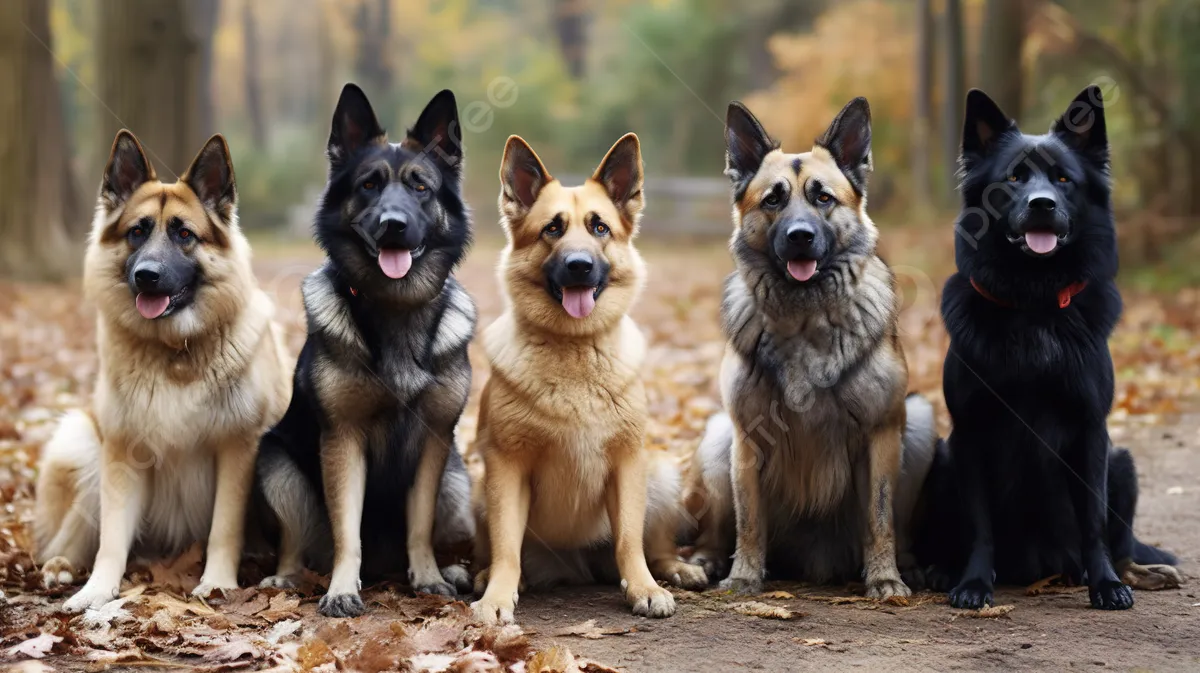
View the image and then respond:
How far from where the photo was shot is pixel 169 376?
4.47 meters

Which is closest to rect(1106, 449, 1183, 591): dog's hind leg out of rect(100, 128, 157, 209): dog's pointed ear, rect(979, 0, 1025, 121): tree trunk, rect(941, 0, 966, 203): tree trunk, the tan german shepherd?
the tan german shepherd

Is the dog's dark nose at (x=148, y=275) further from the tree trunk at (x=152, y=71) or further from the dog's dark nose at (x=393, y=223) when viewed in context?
the tree trunk at (x=152, y=71)

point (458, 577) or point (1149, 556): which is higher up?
point (1149, 556)

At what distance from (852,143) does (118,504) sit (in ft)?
11.4

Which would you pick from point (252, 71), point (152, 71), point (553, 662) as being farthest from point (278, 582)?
point (252, 71)

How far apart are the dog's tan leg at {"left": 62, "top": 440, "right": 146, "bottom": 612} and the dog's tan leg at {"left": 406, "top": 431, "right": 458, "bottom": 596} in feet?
3.78

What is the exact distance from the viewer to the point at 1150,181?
13156mm

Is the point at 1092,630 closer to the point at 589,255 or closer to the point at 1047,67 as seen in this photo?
the point at 589,255

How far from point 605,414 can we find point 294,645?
1.47m

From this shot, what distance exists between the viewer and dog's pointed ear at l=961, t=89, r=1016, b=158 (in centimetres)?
439

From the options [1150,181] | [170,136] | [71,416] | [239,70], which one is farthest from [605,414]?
[239,70]

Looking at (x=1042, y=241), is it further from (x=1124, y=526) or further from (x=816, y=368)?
(x=1124, y=526)

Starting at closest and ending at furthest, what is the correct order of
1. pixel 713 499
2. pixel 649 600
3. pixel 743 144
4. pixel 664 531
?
pixel 649 600 < pixel 743 144 < pixel 664 531 < pixel 713 499

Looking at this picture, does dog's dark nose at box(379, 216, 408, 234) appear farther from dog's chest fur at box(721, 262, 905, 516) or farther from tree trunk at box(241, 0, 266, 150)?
tree trunk at box(241, 0, 266, 150)
